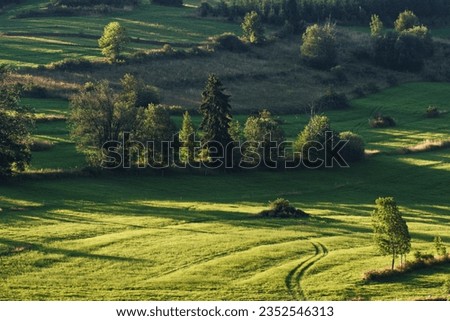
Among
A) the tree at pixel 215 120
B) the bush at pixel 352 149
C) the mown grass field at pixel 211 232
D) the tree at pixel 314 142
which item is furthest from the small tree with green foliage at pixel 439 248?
the bush at pixel 352 149

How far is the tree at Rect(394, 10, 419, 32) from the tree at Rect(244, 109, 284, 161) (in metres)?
86.4

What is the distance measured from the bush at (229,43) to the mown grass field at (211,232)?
5474 cm

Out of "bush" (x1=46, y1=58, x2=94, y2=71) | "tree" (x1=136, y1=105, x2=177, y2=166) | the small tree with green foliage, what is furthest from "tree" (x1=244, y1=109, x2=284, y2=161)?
"bush" (x1=46, y1=58, x2=94, y2=71)

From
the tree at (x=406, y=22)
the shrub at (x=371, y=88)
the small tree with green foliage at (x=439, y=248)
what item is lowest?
the small tree with green foliage at (x=439, y=248)

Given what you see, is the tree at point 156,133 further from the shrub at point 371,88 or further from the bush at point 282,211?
the shrub at point 371,88

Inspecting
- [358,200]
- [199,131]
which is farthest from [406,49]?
[358,200]

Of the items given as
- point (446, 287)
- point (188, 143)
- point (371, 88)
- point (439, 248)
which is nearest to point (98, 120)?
point (188, 143)

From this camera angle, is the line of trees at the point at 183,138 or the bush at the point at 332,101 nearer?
the line of trees at the point at 183,138

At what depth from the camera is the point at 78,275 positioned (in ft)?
221

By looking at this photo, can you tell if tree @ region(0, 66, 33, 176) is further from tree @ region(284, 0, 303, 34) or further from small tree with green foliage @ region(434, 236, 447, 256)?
tree @ region(284, 0, 303, 34)

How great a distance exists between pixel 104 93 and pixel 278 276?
48377 mm

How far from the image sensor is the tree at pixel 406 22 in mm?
194375

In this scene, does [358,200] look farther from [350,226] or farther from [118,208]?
[118,208]

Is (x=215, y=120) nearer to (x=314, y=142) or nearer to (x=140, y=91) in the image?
(x=314, y=142)
